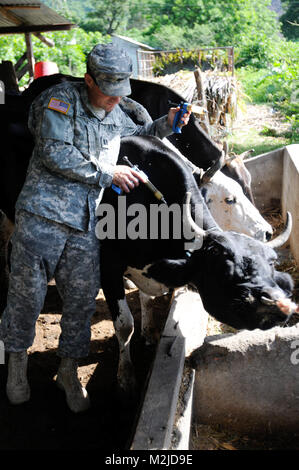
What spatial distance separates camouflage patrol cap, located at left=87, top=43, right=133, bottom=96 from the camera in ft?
9.34

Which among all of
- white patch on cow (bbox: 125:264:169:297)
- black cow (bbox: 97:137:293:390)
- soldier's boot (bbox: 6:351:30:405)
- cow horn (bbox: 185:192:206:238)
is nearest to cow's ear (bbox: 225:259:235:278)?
black cow (bbox: 97:137:293:390)

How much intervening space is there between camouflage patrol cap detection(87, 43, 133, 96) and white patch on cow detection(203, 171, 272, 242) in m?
1.56

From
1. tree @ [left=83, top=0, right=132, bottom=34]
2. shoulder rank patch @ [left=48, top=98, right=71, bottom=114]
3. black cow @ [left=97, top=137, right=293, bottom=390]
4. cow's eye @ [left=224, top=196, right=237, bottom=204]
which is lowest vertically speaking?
tree @ [left=83, top=0, right=132, bottom=34]

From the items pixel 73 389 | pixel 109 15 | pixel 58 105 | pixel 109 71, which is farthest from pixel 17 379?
pixel 109 15

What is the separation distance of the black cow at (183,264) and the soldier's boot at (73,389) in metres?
0.30

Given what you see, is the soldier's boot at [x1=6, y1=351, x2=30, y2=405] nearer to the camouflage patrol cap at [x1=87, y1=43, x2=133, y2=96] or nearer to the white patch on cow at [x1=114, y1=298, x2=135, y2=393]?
the white patch on cow at [x1=114, y1=298, x2=135, y2=393]

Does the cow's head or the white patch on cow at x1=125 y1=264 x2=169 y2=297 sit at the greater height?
the cow's head

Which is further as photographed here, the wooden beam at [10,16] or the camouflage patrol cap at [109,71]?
the wooden beam at [10,16]

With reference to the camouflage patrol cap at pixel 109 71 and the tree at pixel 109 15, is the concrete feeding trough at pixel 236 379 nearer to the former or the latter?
the camouflage patrol cap at pixel 109 71

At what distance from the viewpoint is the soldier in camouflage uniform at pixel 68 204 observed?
9.45 ft

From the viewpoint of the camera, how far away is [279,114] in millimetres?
15445

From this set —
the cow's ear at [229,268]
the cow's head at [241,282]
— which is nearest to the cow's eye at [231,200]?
the cow's head at [241,282]
